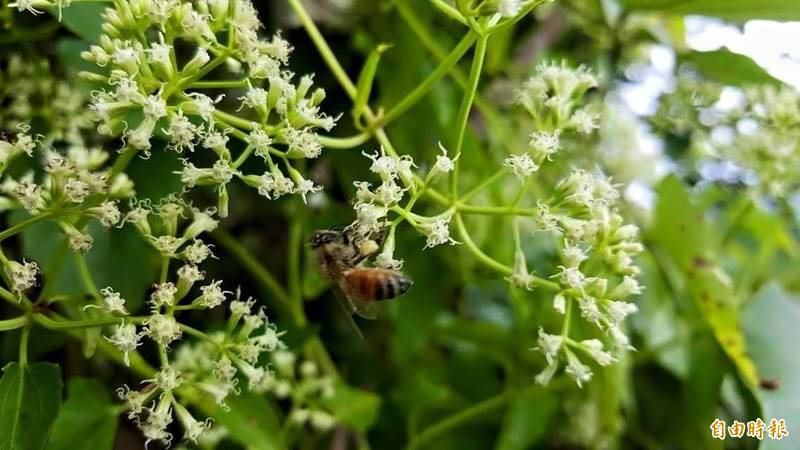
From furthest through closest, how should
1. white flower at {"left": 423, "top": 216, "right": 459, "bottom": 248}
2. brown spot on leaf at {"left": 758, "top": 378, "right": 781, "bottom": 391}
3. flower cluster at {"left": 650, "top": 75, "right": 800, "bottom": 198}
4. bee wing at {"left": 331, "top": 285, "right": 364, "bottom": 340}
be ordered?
flower cluster at {"left": 650, "top": 75, "right": 800, "bottom": 198} → brown spot on leaf at {"left": 758, "top": 378, "right": 781, "bottom": 391} → bee wing at {"left": 331, "top": 285, "right": 364, "bottom": 340} → white flower at {"left": 423, "top": 216, "right": 459, "bottom": 248}

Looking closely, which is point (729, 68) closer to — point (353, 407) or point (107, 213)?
point (353, 407)

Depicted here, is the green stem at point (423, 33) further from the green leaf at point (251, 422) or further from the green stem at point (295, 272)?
the green leaf at point (251, 422)

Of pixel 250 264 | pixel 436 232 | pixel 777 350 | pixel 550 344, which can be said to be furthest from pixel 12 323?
pixel 777 350

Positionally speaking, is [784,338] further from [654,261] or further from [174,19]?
[174,19]

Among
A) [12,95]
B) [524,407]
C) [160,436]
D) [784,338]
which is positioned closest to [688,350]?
[784,338]

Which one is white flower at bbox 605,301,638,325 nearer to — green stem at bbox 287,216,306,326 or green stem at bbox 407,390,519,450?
green stem at bbox 407,390,519,450

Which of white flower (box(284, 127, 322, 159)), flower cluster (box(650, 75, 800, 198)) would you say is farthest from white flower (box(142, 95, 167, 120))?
flower cluster (box(650, 75, 800, 198))

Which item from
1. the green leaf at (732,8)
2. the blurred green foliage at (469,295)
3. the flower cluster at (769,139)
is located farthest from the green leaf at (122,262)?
the flower cluster at (769,139)
